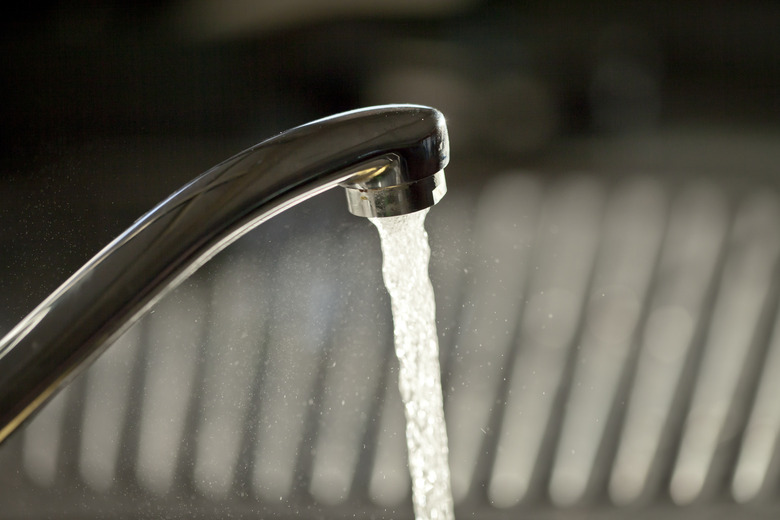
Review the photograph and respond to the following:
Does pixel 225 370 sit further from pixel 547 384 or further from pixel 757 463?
pixel 757 463

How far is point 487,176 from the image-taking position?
0.71m

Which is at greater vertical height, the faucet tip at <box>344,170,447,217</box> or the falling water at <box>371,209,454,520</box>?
the faucet tip at <box>344,170,447,217</box>

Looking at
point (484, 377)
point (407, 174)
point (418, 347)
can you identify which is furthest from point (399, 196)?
point (484, 377)

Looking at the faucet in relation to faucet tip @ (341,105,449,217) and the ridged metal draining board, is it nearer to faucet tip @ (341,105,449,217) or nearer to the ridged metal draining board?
faucet tip @ (341,105,449,217)

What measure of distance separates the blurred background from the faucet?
0.32m

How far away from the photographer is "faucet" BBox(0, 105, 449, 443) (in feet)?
0.85

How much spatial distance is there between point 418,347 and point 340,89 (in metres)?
0.34

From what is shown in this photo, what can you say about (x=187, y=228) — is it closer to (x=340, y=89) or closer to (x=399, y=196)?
(x=399, y=196)

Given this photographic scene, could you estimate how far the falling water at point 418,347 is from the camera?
380 mm

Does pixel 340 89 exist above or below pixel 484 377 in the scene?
above

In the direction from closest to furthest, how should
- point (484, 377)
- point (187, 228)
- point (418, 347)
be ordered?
point (187, 228) → point (418, 347) → point (484, 377)

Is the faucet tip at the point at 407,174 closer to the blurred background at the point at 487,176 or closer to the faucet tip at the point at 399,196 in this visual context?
the faucet tip at the point at 399,196

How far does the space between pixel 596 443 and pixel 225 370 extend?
1.12ft

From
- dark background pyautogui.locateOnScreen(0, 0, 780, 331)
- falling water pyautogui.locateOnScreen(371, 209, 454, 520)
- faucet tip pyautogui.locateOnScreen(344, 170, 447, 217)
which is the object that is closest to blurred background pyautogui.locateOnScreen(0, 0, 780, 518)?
dark background pyautogui.locateOnScreen(0, 0, 780, 331)
